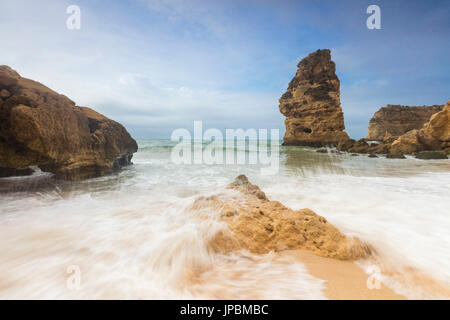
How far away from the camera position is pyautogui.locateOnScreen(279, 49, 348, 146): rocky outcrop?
83.3ft

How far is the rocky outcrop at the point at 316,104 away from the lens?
2539 cm

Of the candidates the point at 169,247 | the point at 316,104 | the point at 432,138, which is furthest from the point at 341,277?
the point at 316,104

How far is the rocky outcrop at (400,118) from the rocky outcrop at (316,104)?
1823 cm

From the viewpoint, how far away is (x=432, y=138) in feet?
48.3

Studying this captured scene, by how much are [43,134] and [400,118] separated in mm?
51486

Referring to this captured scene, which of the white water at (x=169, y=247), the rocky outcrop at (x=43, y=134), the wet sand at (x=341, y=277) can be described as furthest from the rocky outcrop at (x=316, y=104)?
the wet sand at (x=341, y=277)

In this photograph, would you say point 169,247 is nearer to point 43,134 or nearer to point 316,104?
point 43,134

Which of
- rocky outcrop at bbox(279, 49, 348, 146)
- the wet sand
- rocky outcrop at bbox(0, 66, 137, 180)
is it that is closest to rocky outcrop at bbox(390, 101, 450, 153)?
rocky outcrop at bbox(279, 49, 348, 146)

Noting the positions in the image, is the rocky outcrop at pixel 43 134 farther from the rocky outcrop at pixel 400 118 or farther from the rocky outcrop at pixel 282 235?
the rocky outcrop at pixel 400 118

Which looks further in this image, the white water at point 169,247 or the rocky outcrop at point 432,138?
the rocky outcrop at point 432,138

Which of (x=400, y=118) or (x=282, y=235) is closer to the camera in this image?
(x=282, y=235)

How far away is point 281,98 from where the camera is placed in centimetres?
3014

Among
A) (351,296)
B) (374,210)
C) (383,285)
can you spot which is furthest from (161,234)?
(374,210)

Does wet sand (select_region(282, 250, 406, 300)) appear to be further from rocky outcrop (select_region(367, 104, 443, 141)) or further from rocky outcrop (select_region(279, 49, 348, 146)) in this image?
rocky outcrop (select_region(367, 104, 443, 141))
